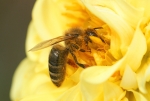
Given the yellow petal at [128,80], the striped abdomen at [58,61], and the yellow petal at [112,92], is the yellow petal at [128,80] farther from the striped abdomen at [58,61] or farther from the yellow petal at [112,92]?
the striped abdomen at [58,61]

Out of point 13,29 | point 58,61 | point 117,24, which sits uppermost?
point 117,24

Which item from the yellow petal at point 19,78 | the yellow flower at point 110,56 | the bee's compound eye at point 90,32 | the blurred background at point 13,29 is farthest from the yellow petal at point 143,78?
the blurred background at point 13,29

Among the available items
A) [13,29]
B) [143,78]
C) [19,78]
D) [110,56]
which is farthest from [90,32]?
[13,29]

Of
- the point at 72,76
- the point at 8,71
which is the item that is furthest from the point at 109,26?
the point at 8,71

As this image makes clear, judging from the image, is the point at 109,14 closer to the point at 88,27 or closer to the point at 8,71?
the point at 88,27

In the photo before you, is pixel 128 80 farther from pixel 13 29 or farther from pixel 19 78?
pixel 13 29

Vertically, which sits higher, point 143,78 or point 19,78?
point 143,78

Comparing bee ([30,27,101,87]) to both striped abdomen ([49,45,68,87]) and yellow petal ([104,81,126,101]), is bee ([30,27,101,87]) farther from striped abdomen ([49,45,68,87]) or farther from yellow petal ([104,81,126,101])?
yellow petal ([104,81,126,101])

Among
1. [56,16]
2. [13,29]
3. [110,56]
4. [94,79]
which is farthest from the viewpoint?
[13,29]
